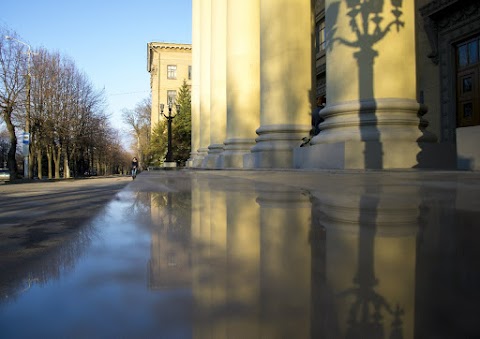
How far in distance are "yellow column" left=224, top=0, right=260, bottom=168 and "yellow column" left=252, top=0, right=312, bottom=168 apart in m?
2.06

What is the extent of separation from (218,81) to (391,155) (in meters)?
9.36

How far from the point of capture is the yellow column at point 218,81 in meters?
13.0

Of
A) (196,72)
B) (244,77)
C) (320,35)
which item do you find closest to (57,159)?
(196,72)

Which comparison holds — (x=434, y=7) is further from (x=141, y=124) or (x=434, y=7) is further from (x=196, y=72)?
(x=141, y=124)

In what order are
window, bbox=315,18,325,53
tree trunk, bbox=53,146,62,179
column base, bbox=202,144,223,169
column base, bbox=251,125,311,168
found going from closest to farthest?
column base, bbox=251,125,311,168 < column base, bbox=202,144,223,169 < window, bbox=315,18,325,53 < tree trunk, bbox=53,146,62,179

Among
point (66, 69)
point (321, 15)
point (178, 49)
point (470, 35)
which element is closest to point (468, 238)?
point (470, 35)

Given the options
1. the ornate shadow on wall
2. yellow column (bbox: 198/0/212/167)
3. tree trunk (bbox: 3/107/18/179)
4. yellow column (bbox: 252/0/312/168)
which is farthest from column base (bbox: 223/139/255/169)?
tree trunk (bbox: 3/107/18/179)

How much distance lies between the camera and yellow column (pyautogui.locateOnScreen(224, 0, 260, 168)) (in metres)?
9.89

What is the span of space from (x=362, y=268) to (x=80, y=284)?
46 centimetres

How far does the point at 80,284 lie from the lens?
0.61 metres

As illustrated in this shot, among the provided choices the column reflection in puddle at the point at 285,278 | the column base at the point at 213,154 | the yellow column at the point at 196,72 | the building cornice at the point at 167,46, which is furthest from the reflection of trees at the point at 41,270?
the building cornice at the point at 167,46

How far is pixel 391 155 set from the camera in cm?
484

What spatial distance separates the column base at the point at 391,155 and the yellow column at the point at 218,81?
8.12 meters

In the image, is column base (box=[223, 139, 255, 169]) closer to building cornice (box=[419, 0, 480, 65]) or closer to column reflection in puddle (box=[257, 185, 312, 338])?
building cornice (box=[419, 0, 480, 65])
